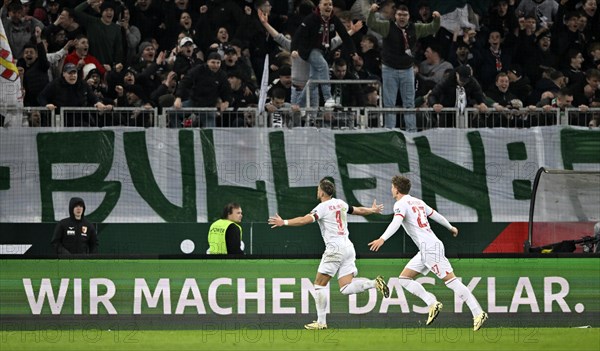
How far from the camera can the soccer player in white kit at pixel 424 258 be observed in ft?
52.0

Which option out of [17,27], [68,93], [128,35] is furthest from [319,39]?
[17,27]

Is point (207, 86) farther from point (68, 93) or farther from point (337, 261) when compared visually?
point (337, 261)

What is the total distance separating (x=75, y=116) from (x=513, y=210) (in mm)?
7766

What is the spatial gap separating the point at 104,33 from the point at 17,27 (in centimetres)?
Result: 153

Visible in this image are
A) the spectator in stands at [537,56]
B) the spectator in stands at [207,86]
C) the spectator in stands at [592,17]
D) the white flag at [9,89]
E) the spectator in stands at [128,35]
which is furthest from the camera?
the spectator in stands at [592,17]

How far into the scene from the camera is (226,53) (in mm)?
21719

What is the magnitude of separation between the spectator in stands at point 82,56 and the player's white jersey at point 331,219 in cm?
699

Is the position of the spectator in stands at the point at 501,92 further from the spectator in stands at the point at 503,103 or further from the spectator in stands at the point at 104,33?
the spectator in stands at the point at 104,33

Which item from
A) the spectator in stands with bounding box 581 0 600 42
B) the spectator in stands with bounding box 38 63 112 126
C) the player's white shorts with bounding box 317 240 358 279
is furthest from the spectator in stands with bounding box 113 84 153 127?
the spectator in stands with bounding box 581 0 600 42

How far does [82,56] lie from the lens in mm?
21922

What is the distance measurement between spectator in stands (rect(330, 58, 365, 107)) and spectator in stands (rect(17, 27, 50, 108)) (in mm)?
4909

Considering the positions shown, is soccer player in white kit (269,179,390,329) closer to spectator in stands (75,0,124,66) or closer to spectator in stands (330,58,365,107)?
spectator in stands (330,58,365,107)

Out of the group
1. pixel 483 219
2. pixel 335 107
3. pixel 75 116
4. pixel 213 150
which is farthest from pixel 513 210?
pixel 75 116

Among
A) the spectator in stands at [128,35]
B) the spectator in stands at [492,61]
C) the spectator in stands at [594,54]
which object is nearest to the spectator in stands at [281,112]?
the spectator in stands at [128,35]
